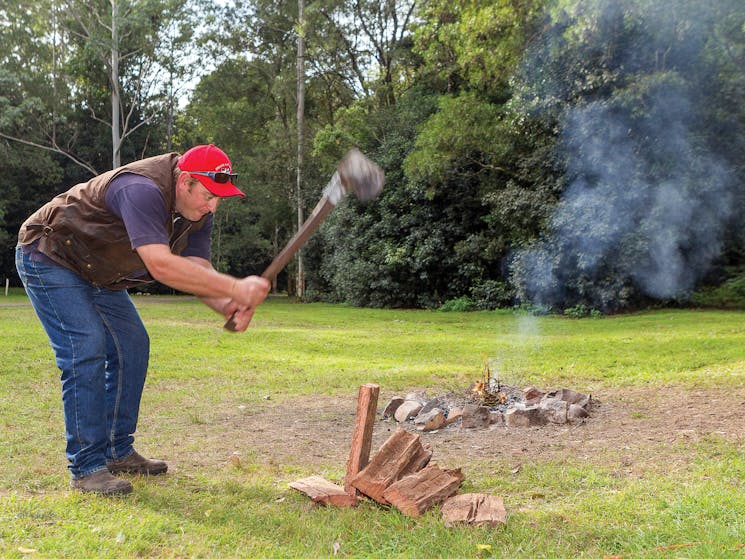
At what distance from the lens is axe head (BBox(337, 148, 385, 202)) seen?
3.57 meters

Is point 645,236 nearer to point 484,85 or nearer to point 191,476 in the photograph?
point 484,85

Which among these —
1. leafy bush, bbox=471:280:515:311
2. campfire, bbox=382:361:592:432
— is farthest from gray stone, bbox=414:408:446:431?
leafy bush, bbox=471:280:515:311

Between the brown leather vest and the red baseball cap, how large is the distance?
5.1 inches

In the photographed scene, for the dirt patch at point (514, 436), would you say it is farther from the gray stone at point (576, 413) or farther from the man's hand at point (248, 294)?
the man's hand at point (248, 294)

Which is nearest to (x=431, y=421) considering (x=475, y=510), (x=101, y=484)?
(x=475, y=510)

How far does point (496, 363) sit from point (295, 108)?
23.0 meters

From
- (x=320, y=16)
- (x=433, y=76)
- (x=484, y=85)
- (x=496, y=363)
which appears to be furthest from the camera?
(x=320, y=16)

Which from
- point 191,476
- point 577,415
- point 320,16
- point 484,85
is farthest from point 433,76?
point 191,476

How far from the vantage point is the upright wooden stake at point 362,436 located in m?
3.63

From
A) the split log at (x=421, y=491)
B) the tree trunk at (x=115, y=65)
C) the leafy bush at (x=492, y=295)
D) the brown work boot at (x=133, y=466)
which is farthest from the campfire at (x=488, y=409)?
the tree trunk at (x=115, y=65)

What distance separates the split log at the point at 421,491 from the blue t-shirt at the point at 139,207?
1.60 m

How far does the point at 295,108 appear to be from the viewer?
29.9 m

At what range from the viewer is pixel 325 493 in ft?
11.7

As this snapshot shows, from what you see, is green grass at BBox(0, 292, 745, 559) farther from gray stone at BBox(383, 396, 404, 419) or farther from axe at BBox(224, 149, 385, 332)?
gray stone at BBox(383, 396, 404, 419)
